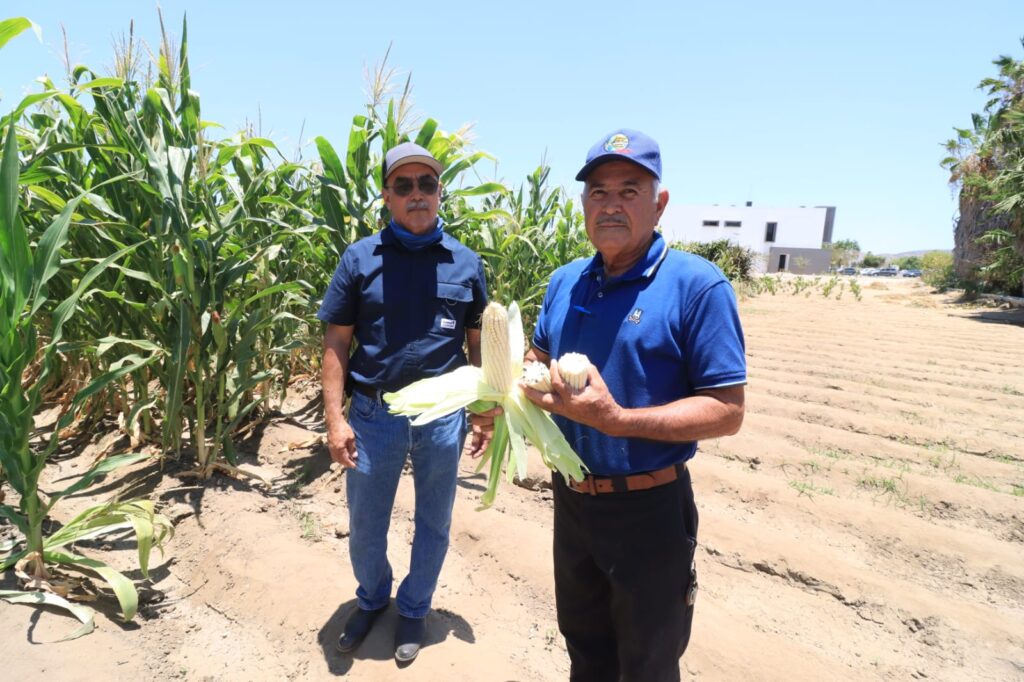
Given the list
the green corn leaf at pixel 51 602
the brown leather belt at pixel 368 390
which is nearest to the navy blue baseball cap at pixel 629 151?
the brown leather belt at pixel 368 390

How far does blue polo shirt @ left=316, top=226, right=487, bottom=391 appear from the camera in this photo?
92.2 inches

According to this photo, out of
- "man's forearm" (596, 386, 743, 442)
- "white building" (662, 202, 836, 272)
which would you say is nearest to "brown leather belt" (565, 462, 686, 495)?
"man's forearm" (596, 386, 743, 442)

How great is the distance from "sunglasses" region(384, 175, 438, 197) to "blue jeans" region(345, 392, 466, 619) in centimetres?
89

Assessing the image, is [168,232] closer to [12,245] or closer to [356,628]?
[12,245]

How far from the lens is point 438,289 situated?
241 cm

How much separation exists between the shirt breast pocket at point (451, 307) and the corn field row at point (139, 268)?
1371 millimetres

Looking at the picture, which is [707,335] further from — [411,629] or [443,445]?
[411,629]

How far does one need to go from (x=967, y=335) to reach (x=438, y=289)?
10.9 metres

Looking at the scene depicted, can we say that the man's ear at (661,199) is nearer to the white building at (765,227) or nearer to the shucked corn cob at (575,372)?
the shucked corn cob at (575,372)

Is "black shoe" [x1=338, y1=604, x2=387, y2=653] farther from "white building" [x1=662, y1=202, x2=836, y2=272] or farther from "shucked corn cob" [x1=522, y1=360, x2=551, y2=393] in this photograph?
"white building" [x1=662, y1=202, x2=836, y2=272]

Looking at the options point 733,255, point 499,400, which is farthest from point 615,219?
point 733,255

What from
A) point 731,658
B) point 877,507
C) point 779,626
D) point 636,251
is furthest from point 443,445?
point 877,507

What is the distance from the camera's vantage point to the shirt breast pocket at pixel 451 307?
2.42 m

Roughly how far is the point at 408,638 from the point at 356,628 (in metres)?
0.24
